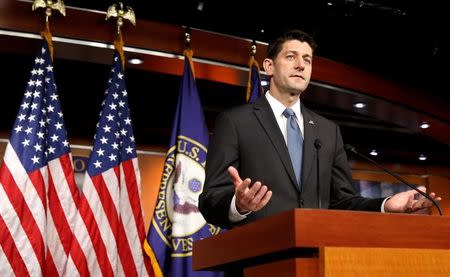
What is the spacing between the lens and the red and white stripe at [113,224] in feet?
11.2

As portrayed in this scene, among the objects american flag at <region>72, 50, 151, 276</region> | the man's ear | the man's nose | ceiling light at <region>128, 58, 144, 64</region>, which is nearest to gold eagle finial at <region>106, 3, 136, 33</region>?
american flag at <region>72, 50, 151, 276</region>

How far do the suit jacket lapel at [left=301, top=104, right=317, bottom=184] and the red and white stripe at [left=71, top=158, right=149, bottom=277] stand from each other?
1673 mm

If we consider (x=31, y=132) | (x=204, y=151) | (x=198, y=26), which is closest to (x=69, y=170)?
(x=31, y=132)

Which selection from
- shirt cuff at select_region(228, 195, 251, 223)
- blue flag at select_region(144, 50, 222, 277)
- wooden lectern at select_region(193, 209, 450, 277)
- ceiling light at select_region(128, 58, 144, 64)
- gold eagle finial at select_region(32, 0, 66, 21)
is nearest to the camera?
wooden lectern at select_region(193, 209, 450, 277)

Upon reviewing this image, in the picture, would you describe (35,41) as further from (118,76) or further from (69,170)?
(69,170)

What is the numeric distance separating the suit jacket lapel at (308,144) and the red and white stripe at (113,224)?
167cm

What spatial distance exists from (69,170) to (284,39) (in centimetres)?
172

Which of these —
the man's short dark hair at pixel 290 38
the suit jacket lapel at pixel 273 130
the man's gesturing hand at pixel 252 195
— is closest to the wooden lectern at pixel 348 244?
the man's gesturing hand at pixel 252 195

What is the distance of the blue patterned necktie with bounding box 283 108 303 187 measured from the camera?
6.86 feet

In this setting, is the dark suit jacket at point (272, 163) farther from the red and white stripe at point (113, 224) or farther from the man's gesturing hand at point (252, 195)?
the red and white stripe at point (113, 224)

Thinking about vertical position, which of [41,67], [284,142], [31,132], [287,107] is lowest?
[284,142]

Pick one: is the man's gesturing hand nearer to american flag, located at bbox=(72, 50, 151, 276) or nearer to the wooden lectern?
the wooden lectern

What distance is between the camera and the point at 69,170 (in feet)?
11.4

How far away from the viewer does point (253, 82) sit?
413 centimetres
